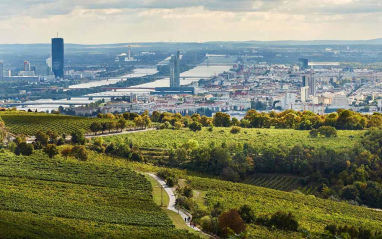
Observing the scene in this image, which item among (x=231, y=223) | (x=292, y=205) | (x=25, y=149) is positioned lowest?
(x=292, y=205)

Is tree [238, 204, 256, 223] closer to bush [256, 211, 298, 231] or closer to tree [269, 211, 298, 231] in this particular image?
bush [256, 211, 298, 231]

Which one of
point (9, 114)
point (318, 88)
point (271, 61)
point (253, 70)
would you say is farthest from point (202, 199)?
point (271, 61)

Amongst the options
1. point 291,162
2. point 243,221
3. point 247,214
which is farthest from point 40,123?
point 243,221

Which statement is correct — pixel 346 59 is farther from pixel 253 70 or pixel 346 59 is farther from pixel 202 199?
pixel 202 199

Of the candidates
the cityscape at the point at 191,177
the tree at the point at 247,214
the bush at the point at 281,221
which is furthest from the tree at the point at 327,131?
the tree at the point at 247,214

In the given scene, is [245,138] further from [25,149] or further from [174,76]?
[174,76]

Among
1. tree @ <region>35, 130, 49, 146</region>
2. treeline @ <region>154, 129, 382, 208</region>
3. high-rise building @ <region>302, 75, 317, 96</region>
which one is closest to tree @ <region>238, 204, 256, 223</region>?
treeline @ <region>154, 129, 382, 208</region>

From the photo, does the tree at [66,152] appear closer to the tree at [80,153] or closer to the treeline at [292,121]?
the tree at [80,153]
